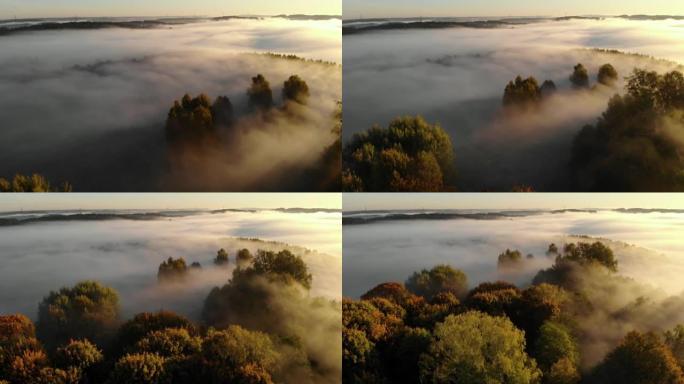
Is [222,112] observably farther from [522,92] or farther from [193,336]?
[522,92]

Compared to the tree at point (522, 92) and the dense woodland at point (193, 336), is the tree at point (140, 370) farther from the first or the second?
Result: the tree at point (522, 92)

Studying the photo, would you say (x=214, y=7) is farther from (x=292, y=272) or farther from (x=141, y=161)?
(x=292, y=272)

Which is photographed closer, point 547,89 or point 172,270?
point 172,270

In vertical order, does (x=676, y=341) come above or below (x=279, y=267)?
below

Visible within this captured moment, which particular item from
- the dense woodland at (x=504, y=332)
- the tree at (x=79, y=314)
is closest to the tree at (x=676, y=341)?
the dense woodland at (x=504, y=332)

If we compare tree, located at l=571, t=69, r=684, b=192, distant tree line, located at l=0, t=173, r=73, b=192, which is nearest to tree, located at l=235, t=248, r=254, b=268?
distant tree line, located at l=0, t=173, r=73, b=192

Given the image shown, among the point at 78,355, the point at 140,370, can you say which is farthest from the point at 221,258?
the point at 78,355

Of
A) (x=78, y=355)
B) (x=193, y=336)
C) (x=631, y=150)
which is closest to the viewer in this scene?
(x=78, y=355)
